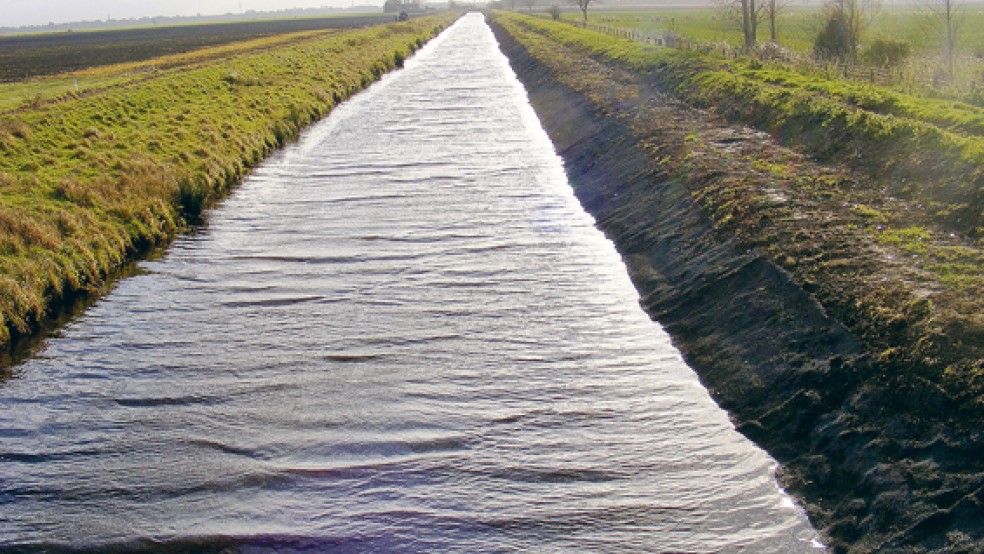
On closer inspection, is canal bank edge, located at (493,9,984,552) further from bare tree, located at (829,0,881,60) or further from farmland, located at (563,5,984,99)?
bare tree, located at (829,0,881,60)

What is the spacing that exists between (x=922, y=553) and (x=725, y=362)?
520cm

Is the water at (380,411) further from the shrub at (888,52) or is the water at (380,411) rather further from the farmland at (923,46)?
the shrub at (888,52)

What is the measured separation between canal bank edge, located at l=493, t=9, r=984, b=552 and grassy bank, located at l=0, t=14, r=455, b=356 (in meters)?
10.9

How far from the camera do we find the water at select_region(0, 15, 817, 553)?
994 centimetres

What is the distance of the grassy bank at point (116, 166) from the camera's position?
57.2 feet

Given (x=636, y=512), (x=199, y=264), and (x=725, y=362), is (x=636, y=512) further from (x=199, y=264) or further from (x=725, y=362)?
(x=199, y=264)

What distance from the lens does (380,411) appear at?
1255 cm

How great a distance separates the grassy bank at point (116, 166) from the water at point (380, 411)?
1.05m

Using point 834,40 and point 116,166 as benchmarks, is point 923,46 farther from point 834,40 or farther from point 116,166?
point 116,166

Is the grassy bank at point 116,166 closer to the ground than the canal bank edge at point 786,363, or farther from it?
farther from it

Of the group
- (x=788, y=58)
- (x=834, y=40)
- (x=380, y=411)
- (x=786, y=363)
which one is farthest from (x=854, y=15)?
(x=380, y=411)

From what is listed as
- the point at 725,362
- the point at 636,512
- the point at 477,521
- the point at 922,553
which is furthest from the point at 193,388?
the point at 922,553

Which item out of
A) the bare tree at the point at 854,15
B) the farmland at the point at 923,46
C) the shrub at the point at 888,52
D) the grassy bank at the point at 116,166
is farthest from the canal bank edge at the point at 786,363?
the bare tree at the point at 854,15

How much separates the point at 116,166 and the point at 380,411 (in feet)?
49.4
